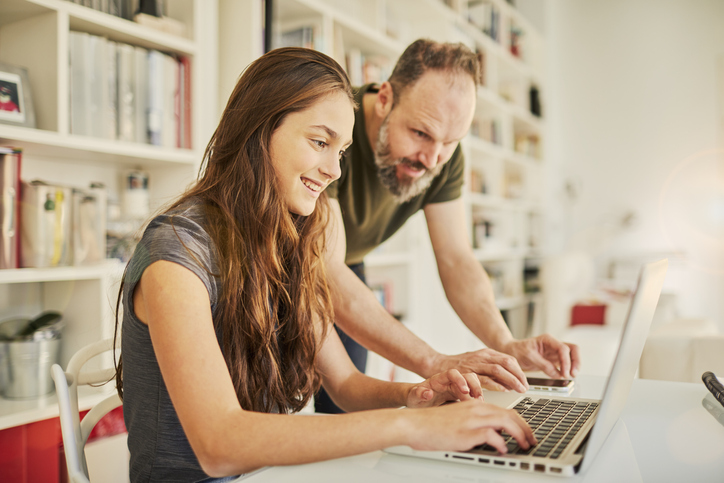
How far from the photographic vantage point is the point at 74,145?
1.45m

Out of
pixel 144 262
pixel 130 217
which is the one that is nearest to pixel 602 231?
pixel 130 217

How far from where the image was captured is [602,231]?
4.56 meters

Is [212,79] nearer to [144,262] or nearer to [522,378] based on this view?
[144,262]

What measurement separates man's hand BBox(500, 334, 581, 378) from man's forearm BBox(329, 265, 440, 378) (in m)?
0.20

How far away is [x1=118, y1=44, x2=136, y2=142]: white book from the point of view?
159cm

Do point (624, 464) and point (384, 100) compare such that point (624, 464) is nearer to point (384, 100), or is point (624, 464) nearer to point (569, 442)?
point (569, 442)

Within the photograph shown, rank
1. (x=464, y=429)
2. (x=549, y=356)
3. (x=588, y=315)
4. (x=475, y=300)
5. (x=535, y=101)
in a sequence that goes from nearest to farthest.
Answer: (x=464, y=429) < (x=549, y=356) < (x=475, y=300) < (x=588, y=315) < (x=535, y=101)

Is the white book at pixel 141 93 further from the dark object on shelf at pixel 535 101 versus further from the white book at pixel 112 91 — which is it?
the dark object on shelf at pixel 535 101

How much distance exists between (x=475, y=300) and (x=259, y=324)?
74 centimetres

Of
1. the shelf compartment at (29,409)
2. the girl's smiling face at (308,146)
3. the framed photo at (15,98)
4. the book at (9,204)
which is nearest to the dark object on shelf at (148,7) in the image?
the framed photo at (15,98)

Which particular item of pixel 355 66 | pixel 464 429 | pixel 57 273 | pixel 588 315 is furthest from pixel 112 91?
pixel 588 315

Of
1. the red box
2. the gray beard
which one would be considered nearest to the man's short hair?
the gray beard

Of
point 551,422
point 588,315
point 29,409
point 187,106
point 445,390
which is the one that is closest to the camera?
point 551,422

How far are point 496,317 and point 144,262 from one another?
2.94 ft
